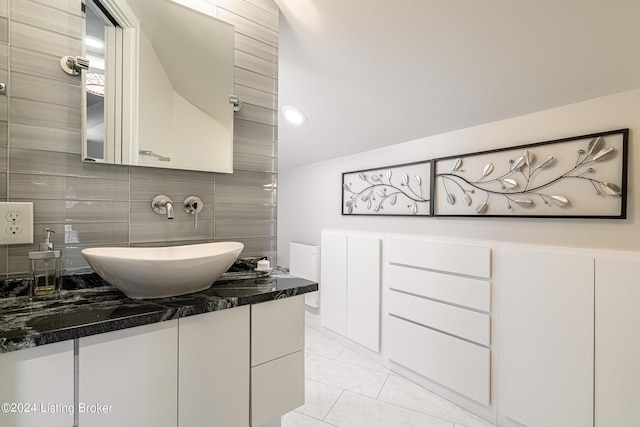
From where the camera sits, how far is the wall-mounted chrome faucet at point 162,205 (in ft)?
4.36

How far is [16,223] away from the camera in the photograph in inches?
40.9

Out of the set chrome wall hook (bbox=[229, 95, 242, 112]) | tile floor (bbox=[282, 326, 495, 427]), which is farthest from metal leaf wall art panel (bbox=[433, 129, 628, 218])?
chrome wall hook (bbox=[229, 95, 242, 112])

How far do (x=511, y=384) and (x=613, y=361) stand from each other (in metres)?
0.53

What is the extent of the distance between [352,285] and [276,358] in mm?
1655

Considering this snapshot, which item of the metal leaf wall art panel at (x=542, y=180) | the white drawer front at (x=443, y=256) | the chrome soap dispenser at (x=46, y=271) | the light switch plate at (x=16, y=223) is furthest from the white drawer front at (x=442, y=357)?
the light switch plate at (x=16, y=223)

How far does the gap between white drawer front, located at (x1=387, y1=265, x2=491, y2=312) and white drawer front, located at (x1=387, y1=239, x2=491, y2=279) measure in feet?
0.16

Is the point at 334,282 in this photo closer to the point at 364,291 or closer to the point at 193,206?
the point at 364,291

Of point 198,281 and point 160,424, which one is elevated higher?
point 198,281

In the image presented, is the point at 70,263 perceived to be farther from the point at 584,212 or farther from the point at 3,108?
the point at 584,212

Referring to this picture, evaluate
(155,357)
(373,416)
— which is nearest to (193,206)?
(155,357)

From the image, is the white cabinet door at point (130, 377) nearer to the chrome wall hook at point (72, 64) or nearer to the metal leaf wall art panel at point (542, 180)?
the chrome wall hook at point (72, 64)

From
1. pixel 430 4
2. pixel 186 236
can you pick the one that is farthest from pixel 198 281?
pixel 430 4

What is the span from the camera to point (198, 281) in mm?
1076

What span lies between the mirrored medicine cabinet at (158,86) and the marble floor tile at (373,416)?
67.4 inches
